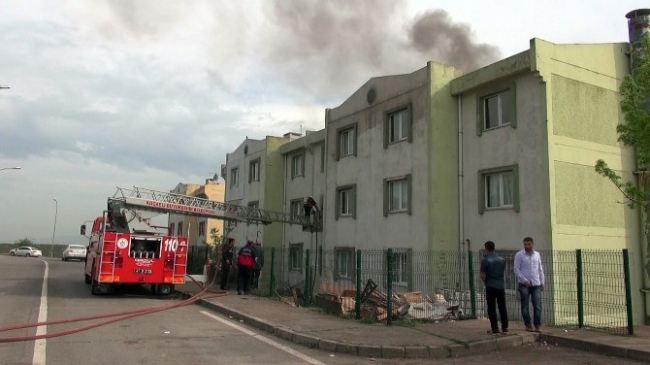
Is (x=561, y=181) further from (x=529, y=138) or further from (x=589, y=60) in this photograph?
(x=589, y=60)

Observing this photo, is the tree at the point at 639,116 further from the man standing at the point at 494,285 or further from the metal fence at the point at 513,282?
the man standing at the point at 494,285

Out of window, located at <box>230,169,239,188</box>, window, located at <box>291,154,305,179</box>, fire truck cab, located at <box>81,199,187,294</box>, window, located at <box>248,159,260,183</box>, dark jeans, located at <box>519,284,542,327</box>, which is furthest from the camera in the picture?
window, located at <box>230,169,239,188</box>

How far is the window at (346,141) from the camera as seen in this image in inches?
842

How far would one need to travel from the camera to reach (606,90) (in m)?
16.0

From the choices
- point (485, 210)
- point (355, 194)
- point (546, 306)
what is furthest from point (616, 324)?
point (355, 194)

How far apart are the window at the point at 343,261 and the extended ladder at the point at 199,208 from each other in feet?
7.77

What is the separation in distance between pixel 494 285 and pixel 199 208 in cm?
1364

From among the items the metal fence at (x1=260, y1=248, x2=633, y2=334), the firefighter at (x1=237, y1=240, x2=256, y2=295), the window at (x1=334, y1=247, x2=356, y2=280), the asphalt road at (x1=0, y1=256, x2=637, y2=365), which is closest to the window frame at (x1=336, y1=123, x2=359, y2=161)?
the window at (x1=334, y1=247, x2=356, y2=280)

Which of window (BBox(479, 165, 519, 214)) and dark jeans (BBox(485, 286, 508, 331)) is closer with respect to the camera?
dark jeans (BBox(485, 286, 508, 331))

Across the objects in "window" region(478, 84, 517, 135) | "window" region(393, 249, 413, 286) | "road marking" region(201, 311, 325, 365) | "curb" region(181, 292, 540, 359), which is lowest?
"road marking" region(201, 311, 325, 365)

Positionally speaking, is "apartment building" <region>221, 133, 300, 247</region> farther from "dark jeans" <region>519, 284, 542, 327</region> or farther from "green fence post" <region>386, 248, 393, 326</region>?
"dark jeans" <region>519, 284, 542, 327</region>

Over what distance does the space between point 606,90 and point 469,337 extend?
10482 millimetres

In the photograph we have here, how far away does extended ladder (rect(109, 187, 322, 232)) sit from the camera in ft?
61.1

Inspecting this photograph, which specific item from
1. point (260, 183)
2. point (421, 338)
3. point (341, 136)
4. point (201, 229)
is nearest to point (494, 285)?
point (421, 338)
